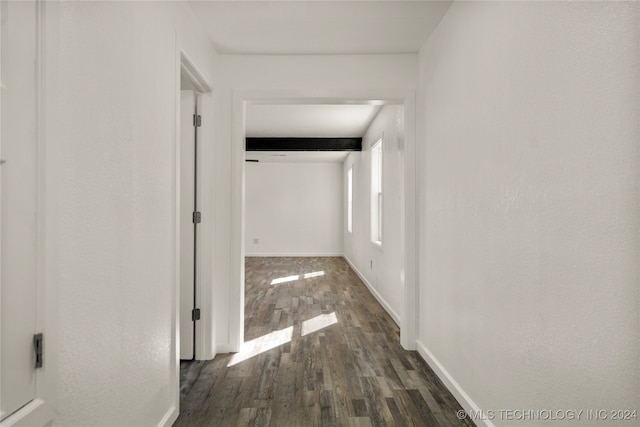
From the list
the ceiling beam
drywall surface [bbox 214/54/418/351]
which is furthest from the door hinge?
the ceiling beam

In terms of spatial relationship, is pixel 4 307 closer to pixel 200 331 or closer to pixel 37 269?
pixel 37 269

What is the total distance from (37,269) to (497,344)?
6.02 feet

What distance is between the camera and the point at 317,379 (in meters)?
2.64

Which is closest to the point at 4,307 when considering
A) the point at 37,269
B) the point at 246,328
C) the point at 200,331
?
the point at 37,269

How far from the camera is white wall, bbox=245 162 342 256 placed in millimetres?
9859

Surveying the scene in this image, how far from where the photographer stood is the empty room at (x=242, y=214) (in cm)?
111

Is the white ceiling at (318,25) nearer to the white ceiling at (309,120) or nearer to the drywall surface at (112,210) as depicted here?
the drywall surface at (112,210)

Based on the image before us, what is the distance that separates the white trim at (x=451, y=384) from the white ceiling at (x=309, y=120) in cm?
309

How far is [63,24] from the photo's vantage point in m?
1.20

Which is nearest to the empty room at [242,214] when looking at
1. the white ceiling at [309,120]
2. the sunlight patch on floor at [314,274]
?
the white ceiling at [309,120]

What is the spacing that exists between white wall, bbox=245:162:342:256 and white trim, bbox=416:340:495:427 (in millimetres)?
6785

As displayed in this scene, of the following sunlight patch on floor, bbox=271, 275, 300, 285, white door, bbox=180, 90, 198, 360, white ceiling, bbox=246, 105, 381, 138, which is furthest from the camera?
sunlight patch on floor, bbox=271, 275, 300, 285

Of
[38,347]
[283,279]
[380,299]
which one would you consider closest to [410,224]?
[380,299]

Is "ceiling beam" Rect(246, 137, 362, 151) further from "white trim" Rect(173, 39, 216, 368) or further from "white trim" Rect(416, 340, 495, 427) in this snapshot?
"white trim" Rect(416, 340, 495, 427)
